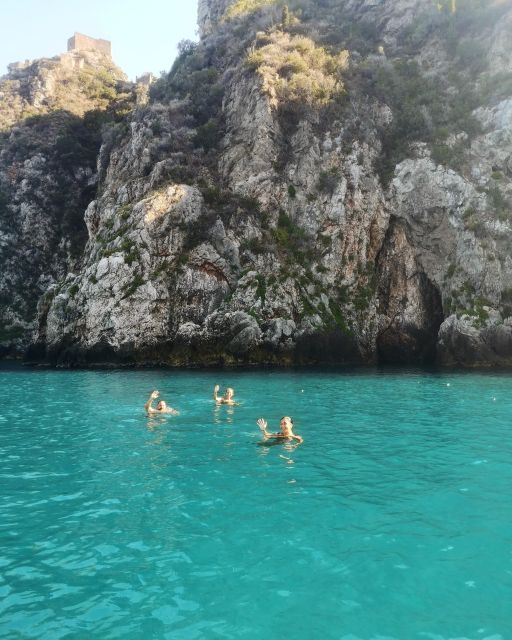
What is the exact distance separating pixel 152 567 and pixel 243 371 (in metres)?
32.2

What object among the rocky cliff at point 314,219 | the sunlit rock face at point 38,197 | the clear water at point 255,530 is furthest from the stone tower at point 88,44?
the clear water at point 255,530

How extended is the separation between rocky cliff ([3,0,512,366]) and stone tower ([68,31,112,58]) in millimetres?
61552

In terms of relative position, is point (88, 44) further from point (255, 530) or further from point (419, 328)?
point (255, 530)

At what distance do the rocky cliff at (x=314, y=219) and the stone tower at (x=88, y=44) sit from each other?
61.6 m

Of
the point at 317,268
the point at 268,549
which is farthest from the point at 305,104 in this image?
the point at 268,549

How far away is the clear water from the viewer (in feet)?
21.6

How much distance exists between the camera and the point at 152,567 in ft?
26.1

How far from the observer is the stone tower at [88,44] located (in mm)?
106938

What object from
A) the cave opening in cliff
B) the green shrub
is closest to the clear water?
the cave opening in cliff

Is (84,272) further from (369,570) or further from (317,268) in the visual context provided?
(369,570)

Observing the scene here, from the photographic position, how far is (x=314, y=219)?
1976 inches

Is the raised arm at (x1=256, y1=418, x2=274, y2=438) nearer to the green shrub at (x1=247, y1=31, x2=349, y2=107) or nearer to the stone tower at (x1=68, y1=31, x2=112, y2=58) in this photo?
the green shrub at (x1=247, y1=31, x2=349, y2=107)

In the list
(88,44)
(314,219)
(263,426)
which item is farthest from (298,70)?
(88,44)

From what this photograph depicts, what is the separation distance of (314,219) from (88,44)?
87.9m
